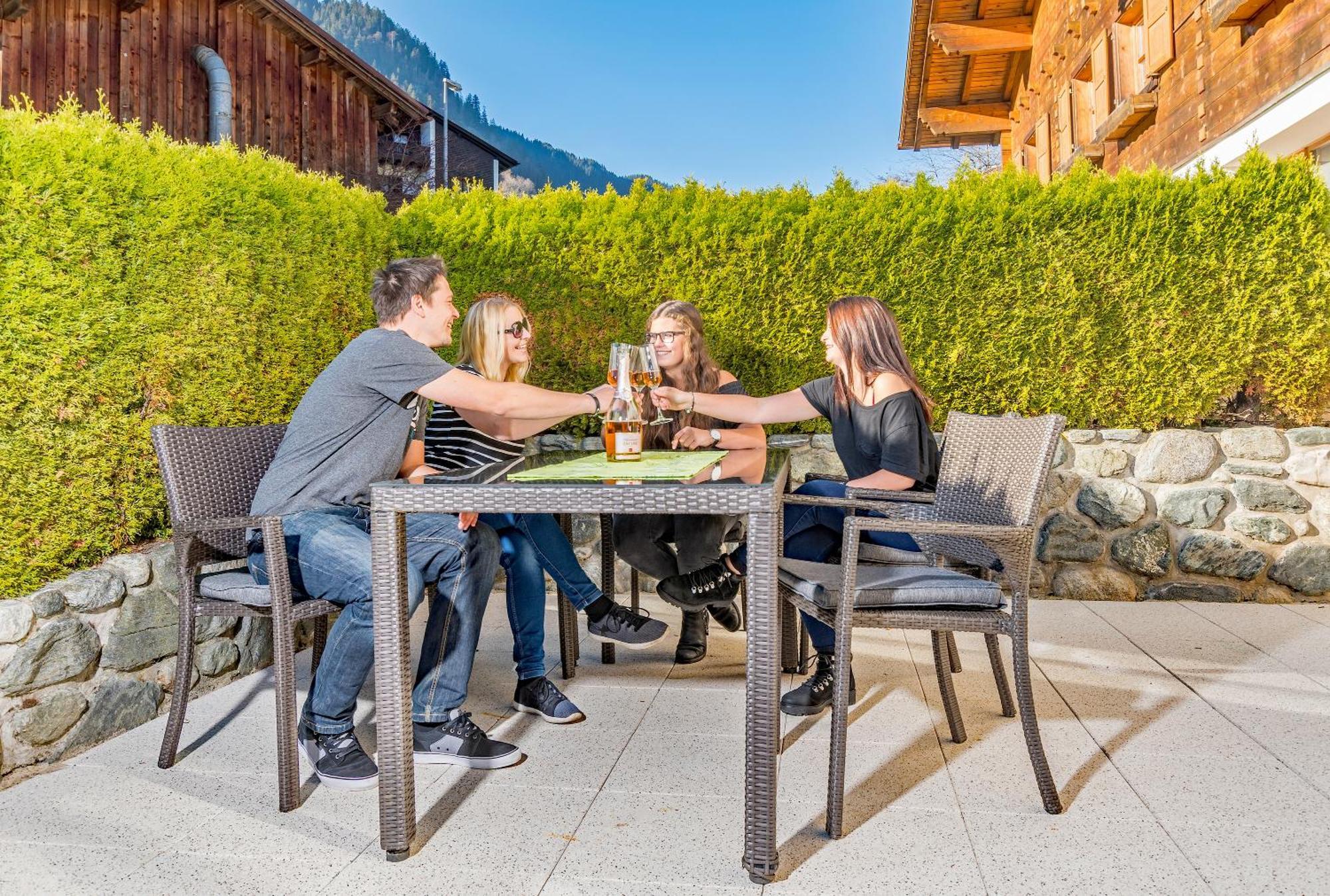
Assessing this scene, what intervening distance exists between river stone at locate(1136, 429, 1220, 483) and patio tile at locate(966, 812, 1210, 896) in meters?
3.08

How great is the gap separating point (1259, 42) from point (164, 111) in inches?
445

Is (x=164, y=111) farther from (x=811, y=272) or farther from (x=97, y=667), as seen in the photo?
(x=97, y=667)

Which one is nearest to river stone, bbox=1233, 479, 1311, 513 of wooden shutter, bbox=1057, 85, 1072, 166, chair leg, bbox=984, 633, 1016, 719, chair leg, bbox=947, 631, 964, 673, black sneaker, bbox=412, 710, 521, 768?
chair leg, bbox=947, 631, 964, 673

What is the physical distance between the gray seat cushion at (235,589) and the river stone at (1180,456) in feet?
13.8

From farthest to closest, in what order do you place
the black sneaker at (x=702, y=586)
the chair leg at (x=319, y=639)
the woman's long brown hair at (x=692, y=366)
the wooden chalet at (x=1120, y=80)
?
the wooden chalet at (x=1120, y=80) → the woman's long brown hair at (x=692, y=366) → the black sneaker at (x=702, y=586) → the chair leg at (x=319, y=639)

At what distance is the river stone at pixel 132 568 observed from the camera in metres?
2.97

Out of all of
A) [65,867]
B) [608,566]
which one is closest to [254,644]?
[608,566]

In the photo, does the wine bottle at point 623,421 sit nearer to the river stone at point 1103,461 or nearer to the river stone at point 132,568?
the river stone at point 132,568

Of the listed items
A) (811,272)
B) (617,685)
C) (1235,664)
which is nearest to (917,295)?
(811,272)

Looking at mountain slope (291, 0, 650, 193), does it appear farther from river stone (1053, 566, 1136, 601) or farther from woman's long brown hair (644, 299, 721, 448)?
woman's long brown hair (644, 299, 721, 448)

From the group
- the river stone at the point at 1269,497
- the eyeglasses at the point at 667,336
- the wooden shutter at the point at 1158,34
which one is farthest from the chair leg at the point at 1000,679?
the wooden shutter at the point at 1158,34

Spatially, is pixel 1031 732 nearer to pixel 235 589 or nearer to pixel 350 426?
pixel 350 426

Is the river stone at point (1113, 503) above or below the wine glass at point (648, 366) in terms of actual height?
below

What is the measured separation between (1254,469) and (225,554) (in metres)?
4.68
